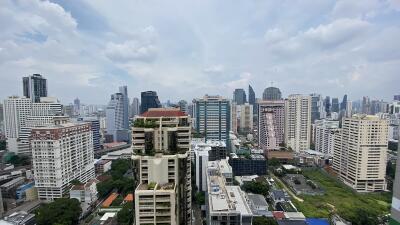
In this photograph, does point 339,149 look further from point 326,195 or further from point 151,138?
point 151,138

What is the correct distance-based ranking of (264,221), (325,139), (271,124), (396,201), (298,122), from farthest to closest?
(298,122)
(271,124)
(325,139)
(264,221)
(396,201)

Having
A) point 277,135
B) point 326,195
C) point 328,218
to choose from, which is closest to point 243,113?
point 277,135

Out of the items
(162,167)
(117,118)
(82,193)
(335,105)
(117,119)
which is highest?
(335,105)

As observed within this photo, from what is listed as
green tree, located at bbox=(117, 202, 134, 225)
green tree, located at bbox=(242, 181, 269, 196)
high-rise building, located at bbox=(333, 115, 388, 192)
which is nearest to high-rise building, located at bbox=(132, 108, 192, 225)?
green tree, located at bbox=(117, 202, 134, 225)

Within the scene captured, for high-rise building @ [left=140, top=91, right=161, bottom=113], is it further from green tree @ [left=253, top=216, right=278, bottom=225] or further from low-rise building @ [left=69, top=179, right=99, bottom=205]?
green tree @ [left=253, top=216, right=278, bottom=225]

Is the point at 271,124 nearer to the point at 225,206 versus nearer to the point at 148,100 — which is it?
the point at 148,100

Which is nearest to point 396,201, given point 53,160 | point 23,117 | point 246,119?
point 53,160

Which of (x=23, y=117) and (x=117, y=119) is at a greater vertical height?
(x=23, y=117)
